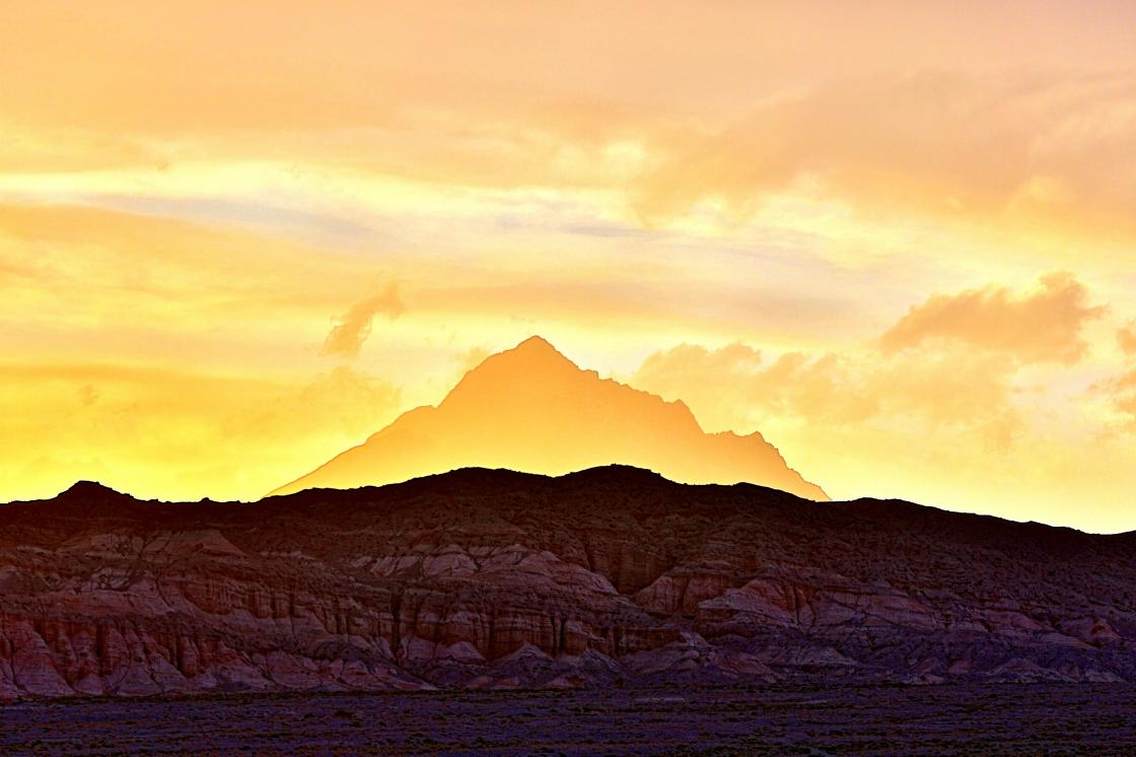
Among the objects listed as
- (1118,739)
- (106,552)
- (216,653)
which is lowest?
(1118,739)

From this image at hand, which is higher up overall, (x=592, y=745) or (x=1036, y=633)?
(x=1036, y=633)

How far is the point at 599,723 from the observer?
114 m

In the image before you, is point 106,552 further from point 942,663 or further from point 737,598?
point 942,663

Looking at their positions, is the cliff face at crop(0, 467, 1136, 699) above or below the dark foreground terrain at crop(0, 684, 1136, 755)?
above

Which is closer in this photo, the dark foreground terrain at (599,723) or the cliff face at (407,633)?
the dark foreground terrain at (599,723)

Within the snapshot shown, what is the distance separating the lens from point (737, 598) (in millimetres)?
198375

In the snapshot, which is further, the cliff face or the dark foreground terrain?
the cliff face

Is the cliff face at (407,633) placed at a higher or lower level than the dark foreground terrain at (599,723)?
higher

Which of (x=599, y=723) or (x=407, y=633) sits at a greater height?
(x=407, y=633)

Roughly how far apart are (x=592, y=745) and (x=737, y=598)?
10167 cm

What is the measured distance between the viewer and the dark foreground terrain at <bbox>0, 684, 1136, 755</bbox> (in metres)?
96.5

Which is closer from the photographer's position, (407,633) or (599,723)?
(599,723)

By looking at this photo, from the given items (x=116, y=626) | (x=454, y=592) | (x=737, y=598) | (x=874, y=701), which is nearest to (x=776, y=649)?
(x=737, y=598)

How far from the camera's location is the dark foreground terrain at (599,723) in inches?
3799
